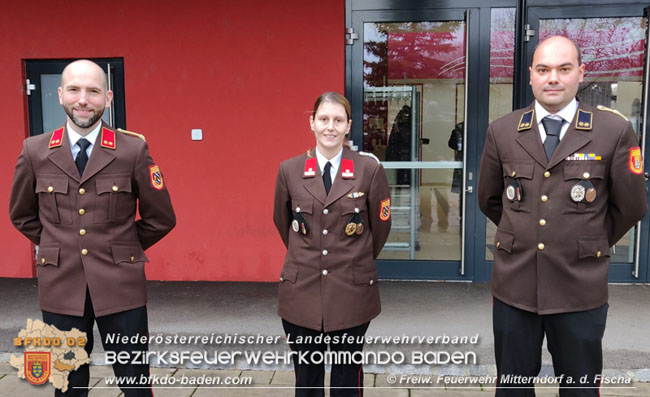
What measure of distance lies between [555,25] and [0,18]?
5.55m

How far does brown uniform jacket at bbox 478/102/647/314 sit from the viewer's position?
2.34 metres

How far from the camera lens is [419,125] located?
5637mm

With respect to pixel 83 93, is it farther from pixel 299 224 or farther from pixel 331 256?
pixel 331 256

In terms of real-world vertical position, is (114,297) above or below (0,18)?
below

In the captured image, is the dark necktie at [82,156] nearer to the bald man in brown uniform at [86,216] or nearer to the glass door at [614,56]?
the bald man in brown uniform at [86,216]

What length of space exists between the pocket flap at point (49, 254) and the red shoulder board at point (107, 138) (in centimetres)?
49

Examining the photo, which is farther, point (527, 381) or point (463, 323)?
point (463, 323)

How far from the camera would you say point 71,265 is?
2465 millimetres

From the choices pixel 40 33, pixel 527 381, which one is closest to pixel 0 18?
pixel 40 33

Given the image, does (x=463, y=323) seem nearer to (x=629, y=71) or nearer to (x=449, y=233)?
(x=449, y=233)

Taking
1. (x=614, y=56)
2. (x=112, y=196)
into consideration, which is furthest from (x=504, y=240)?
(x=614, y=56)

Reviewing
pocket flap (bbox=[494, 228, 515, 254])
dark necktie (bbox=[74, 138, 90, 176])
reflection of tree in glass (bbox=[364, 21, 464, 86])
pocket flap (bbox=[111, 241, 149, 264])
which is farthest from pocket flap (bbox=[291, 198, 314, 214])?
reflection of tree in glass (bbox=[364, 21, 464, 86])

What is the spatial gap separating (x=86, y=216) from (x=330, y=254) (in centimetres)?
110

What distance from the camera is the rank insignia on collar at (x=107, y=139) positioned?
8.31 feet
